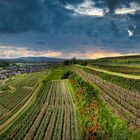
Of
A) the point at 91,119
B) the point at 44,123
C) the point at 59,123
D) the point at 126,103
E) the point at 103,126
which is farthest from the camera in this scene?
the point at 44,123

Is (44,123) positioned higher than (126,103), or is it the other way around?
(126,103)

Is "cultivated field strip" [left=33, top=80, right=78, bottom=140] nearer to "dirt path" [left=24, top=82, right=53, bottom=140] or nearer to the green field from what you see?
the green field

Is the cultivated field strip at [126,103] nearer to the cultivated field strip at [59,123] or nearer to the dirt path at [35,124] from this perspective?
the cultivated field strip at [59,123]

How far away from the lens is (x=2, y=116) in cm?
7212

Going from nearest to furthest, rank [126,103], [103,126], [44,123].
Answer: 1. [103,126]
2. [126,103]
3. [44,123]

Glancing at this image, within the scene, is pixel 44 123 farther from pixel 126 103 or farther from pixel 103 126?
pixel 126 103

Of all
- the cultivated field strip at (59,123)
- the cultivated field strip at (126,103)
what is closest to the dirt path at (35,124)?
the cultivated field strip at (59,123)

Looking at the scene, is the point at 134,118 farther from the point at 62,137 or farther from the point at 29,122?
the point at 29,122

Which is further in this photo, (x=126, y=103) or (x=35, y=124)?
(x=35, y=124)

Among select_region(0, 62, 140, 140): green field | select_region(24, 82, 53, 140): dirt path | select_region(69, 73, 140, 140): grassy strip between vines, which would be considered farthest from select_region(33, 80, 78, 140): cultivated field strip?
select_region(69, 73, 140, 140): grassy strip between vines

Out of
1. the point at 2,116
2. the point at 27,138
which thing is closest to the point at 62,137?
the point at 27,138

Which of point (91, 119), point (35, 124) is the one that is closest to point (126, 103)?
point (91, 119)

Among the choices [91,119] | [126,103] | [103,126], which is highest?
[126,103]

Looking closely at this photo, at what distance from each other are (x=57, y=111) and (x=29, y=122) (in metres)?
9.42
